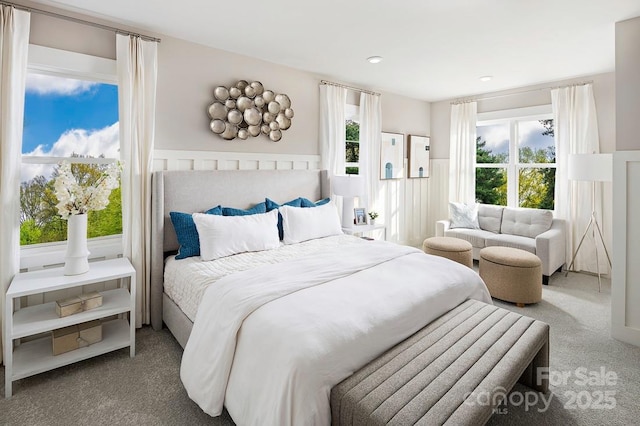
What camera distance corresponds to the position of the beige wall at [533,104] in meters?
4.08

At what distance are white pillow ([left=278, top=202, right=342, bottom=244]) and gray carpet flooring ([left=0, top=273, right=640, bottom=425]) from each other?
135 cm

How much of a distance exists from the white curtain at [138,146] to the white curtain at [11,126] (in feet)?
1.93

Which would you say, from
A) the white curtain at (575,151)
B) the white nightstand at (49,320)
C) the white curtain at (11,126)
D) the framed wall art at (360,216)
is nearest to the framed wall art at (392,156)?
the framed wall art at (360,216)

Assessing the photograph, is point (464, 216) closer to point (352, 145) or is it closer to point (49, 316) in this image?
point (352, 145)

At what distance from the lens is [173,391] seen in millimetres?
2068

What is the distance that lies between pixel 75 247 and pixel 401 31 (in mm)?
3063

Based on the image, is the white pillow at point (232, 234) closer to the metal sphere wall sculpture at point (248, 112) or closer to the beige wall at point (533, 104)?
the metal sphere wall sculpture at point (248, 112)

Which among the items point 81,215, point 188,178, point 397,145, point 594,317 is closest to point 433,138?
point 397,145

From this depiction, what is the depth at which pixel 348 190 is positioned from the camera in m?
3.98

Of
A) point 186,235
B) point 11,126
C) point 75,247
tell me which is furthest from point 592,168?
point 11,126

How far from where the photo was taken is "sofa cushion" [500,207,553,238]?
4.36 metres

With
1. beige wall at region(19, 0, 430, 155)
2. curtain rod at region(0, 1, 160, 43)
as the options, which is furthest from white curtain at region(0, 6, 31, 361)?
beige wall at region(19, 0, 430, 155)

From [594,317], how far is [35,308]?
4.56 m

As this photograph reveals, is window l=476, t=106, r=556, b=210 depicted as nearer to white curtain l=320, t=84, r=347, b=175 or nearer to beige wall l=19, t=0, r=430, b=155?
white curtain l=320, t=84, r=347, b=175
